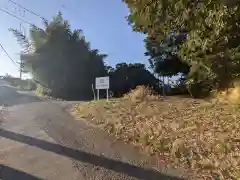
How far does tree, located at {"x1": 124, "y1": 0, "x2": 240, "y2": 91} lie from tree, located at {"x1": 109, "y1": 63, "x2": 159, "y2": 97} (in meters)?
15.3

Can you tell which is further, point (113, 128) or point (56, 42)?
point (56, 42)

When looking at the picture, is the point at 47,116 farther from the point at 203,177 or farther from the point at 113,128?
the point at 203,177

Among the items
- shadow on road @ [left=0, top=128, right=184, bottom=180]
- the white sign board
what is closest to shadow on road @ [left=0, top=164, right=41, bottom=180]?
shadow on road @ [left=0, top=128, right=184, bottom=180]

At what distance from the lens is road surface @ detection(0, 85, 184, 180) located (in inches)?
228

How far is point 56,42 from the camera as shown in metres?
22.9

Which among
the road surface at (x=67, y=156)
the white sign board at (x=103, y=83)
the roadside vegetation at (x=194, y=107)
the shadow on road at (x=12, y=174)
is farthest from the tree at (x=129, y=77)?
the shadow on road at (x=12, y=174)

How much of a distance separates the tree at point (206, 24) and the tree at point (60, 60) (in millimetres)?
14007

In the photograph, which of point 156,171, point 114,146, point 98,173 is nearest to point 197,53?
point 114,146

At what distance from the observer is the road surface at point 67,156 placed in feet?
19.0

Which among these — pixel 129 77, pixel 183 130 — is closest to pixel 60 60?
pixel 129 77

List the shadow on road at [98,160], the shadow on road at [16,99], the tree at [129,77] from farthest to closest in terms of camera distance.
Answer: the tree at [129,77], the shadow on road at [16,99], the shadow on road at [98,160]

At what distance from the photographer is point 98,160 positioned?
21.4ft

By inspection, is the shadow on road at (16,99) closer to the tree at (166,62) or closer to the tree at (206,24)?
the tree at (166,62)

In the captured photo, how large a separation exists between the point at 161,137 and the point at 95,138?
73.5 inches
